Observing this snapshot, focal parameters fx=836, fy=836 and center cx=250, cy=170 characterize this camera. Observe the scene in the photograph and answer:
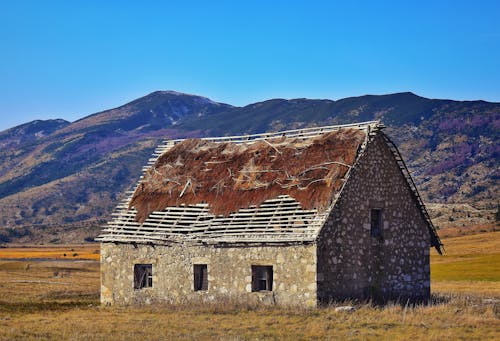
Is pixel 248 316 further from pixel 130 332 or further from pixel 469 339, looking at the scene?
pixel 469 339

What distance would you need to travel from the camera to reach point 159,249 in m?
28.3

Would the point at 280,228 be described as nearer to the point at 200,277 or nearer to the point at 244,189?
the point at 244,189

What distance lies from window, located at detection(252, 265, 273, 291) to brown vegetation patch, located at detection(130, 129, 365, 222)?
7.57 ft

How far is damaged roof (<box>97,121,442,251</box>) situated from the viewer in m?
25.8

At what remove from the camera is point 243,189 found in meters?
28.2

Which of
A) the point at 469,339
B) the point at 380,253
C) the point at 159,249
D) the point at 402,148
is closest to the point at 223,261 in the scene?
the point at 159,249

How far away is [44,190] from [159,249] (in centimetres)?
15285

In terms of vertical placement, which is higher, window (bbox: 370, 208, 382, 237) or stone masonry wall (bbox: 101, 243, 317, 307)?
window (bbox: 370, 208, 382, 237)

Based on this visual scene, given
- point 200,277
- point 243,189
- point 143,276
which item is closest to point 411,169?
point 143,276

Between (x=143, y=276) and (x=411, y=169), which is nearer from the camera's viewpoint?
(x=143, y=276)

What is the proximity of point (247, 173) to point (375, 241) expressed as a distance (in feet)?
17.0

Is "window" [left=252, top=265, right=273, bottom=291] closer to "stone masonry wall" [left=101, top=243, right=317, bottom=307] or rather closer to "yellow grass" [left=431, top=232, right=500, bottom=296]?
"stone masonry wall" [left=101, top=243, right=317, bottom=307]

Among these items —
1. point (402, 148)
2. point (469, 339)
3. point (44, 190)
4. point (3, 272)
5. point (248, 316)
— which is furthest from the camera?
point (44, 190)

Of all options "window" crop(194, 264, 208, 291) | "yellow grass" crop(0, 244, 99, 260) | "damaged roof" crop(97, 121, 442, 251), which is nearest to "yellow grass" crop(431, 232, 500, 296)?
Result: "damaged roof" crop(97, 121, 442, 251)
